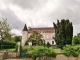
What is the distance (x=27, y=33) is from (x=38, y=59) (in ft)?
185

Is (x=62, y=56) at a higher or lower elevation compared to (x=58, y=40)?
lower

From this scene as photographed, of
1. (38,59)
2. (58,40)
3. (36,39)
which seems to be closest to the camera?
(38,59)

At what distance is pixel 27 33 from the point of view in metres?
78.1

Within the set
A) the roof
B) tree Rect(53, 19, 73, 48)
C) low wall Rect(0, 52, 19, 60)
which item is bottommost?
low wall Rect(0, 52, 19, 60)

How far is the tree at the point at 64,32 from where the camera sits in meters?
38.1

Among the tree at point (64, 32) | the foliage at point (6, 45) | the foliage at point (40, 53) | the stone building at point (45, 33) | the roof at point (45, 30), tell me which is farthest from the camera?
the roof at point (45, 30)

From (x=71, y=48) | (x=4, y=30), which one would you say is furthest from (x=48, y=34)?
(x=71, y=48)

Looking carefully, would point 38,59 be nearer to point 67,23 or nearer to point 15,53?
point 15,53

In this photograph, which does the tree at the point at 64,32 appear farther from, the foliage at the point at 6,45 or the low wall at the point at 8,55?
the low wall at the point at 8,55

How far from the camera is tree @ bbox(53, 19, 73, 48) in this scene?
38062 mm

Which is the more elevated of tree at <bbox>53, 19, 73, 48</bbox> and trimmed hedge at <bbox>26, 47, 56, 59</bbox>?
tree at <bbox>53, 19, 73, 48</bbox>

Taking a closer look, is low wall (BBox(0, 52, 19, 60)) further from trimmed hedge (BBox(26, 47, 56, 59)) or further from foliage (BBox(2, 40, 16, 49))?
A: foliage (BBox(2, 40, 16, 49))

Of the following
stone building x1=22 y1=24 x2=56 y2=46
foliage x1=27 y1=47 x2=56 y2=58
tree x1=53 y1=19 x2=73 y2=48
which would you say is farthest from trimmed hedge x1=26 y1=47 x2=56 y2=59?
stone building x1=22 y1=24 x2=56 y2=46

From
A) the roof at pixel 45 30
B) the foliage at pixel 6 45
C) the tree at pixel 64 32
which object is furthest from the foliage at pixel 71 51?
the roof at pixel 45 30
